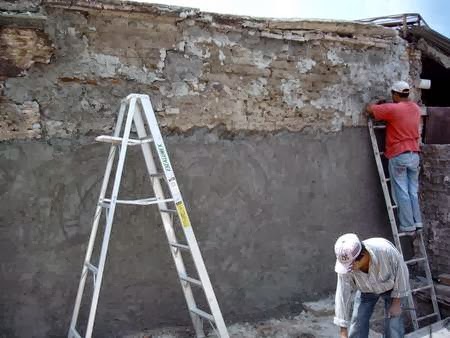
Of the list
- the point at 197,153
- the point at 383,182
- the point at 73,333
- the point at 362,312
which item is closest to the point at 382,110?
the point at 383,182

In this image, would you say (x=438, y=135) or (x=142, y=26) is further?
(x=438, y=135)

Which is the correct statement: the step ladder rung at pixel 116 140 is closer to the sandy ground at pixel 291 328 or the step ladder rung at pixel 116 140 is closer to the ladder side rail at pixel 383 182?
the sandy ground at pixel 291 328

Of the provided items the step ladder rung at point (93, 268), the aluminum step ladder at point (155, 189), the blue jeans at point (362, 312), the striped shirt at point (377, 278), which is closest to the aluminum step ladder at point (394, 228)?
the blue jeans at point (362, 312)

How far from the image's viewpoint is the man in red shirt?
5141 mm

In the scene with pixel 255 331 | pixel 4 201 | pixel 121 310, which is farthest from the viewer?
pixel 255 331

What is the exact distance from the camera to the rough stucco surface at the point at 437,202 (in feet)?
18.2

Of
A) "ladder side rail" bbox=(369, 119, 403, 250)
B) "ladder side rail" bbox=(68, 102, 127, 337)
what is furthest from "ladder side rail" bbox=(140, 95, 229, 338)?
"ladder side rail" bbox=(369, 119, 403, 250)

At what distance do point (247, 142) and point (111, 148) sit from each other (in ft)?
4.65

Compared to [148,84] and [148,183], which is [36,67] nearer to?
[148,84]

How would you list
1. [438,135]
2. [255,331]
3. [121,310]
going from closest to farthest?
[121,310], [255,331], [438,135]

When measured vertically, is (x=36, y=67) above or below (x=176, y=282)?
above

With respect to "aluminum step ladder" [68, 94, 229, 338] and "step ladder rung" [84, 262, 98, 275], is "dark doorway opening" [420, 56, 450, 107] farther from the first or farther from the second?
"step ladder rung" [84, 262, 98, 275]

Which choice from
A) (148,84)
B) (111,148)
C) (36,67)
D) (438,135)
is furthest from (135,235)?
(438,135)

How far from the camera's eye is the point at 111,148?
3.58m
